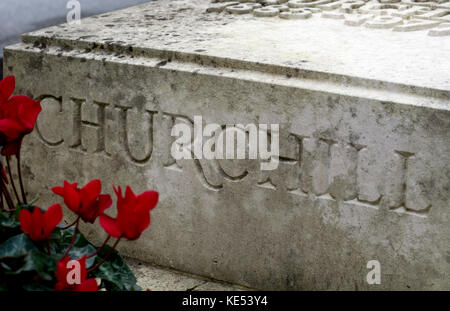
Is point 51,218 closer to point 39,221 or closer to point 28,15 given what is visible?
point 39,221

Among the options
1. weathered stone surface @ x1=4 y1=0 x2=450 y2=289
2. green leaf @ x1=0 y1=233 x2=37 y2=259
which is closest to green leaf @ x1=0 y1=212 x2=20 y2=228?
green leaf @ x1=0 y1=233 x2=37 y2=259

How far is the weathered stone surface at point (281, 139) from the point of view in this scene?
72.7 inches

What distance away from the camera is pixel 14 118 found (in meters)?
1.12

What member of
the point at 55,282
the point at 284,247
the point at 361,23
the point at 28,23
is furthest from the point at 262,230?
the point at 28,23

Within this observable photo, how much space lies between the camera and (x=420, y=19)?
2518 millimetres

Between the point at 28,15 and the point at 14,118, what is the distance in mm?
1880

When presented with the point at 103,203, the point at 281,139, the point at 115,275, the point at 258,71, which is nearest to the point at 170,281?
the point at 281,139

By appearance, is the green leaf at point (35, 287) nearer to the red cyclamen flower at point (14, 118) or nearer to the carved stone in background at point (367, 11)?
the red cyclamen flower at point (14, 118)

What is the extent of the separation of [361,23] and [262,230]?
2.94ft

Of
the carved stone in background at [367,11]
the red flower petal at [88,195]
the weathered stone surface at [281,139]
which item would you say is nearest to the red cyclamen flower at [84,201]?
the red flower petal at [88,195]

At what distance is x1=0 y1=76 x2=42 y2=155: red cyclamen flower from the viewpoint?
110 centimetres

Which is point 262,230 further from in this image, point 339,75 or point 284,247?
point 339,75
